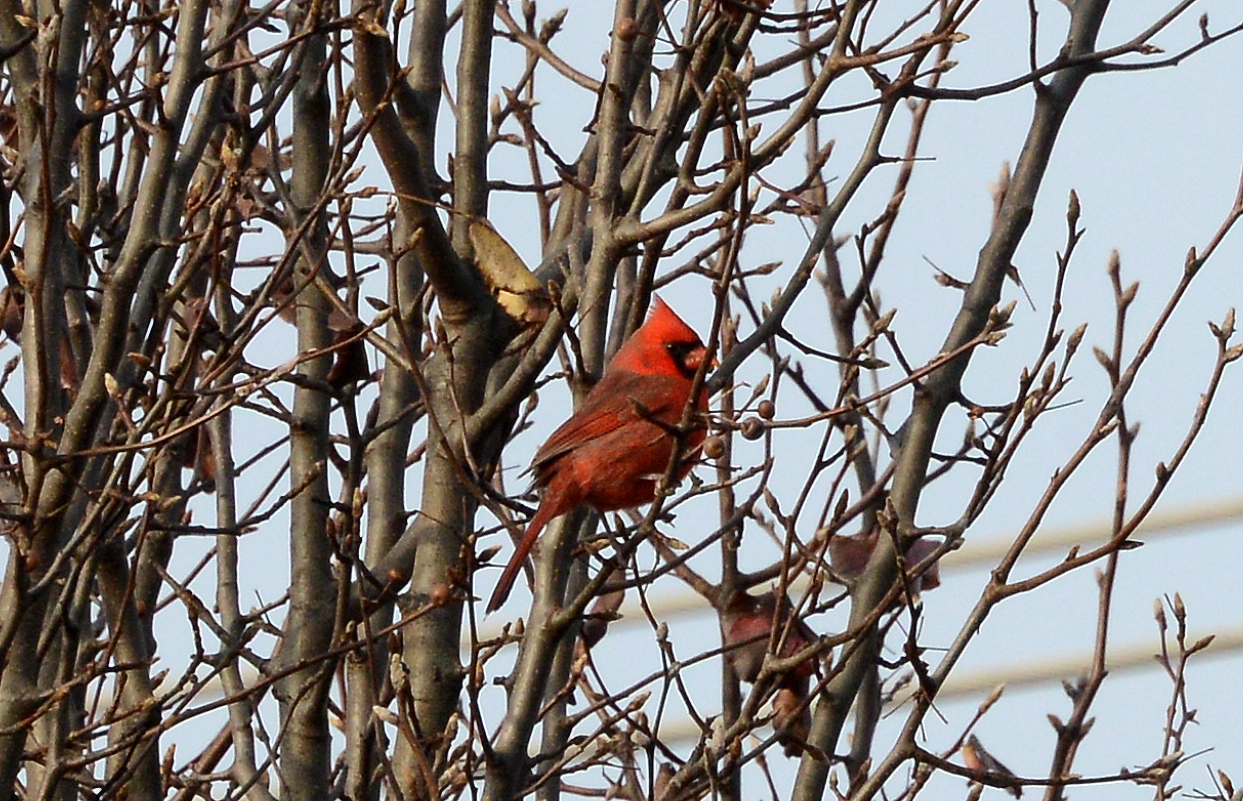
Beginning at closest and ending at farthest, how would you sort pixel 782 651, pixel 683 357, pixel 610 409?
pixel 782 651
pixel 610 409
pixel 683 357

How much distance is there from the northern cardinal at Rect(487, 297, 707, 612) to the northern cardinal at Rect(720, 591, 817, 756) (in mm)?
312

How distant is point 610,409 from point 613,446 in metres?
0.10

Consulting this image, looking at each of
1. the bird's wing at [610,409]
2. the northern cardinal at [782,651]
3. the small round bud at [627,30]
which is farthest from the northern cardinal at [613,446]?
the small round bud at [627,30]

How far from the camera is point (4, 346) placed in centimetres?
443

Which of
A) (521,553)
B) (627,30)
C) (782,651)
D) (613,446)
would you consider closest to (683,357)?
(613,446)

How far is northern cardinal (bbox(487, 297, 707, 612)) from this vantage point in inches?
140

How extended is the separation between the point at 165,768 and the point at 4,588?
0.55 metres

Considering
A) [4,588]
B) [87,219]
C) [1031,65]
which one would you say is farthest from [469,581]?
[1031,65]

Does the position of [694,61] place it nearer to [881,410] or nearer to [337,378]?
[337,378]

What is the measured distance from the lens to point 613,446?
3637 millimetres

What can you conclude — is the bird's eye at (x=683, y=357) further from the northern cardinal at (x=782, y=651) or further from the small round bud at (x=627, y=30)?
the small round bud at (x=627, y=30)

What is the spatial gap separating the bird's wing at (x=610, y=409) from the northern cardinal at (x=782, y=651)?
42cm

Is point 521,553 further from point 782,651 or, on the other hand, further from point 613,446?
point 782,651

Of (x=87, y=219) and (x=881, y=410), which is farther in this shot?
(x=881, y=410)
